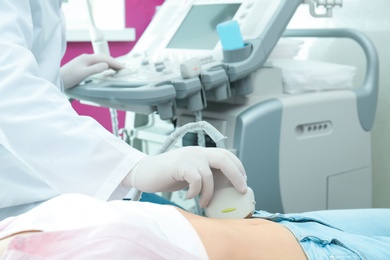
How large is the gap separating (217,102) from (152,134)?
248mm

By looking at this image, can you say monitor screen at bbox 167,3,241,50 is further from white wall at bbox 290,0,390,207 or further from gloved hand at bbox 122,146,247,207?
gloved hand at bbox 122,146,247,207

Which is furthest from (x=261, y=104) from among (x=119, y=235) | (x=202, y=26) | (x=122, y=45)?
(x=122, y=45)

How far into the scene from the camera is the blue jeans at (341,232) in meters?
0.73

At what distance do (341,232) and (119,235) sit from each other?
448 millimetres

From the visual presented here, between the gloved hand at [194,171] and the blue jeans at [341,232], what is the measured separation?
113mm

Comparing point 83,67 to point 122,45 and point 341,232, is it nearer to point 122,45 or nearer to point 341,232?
point 341,232

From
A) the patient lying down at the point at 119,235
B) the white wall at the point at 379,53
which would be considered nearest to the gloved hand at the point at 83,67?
the patient lying down at the point at 119,235

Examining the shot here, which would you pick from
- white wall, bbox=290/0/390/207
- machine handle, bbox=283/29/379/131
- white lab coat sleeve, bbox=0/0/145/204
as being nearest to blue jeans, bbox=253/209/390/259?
white lab coat sleeve, bbox=0/0/145/204

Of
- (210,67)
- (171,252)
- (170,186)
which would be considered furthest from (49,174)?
(210,67)

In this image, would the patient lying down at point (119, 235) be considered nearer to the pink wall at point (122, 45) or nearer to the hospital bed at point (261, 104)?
the hospital bed at point (261, 104)

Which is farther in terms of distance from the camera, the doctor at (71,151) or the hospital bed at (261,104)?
the hospital bed at (261,104)

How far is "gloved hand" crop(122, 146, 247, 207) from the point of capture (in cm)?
75

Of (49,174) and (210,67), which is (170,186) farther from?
(210,67)

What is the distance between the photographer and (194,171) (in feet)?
2.44
